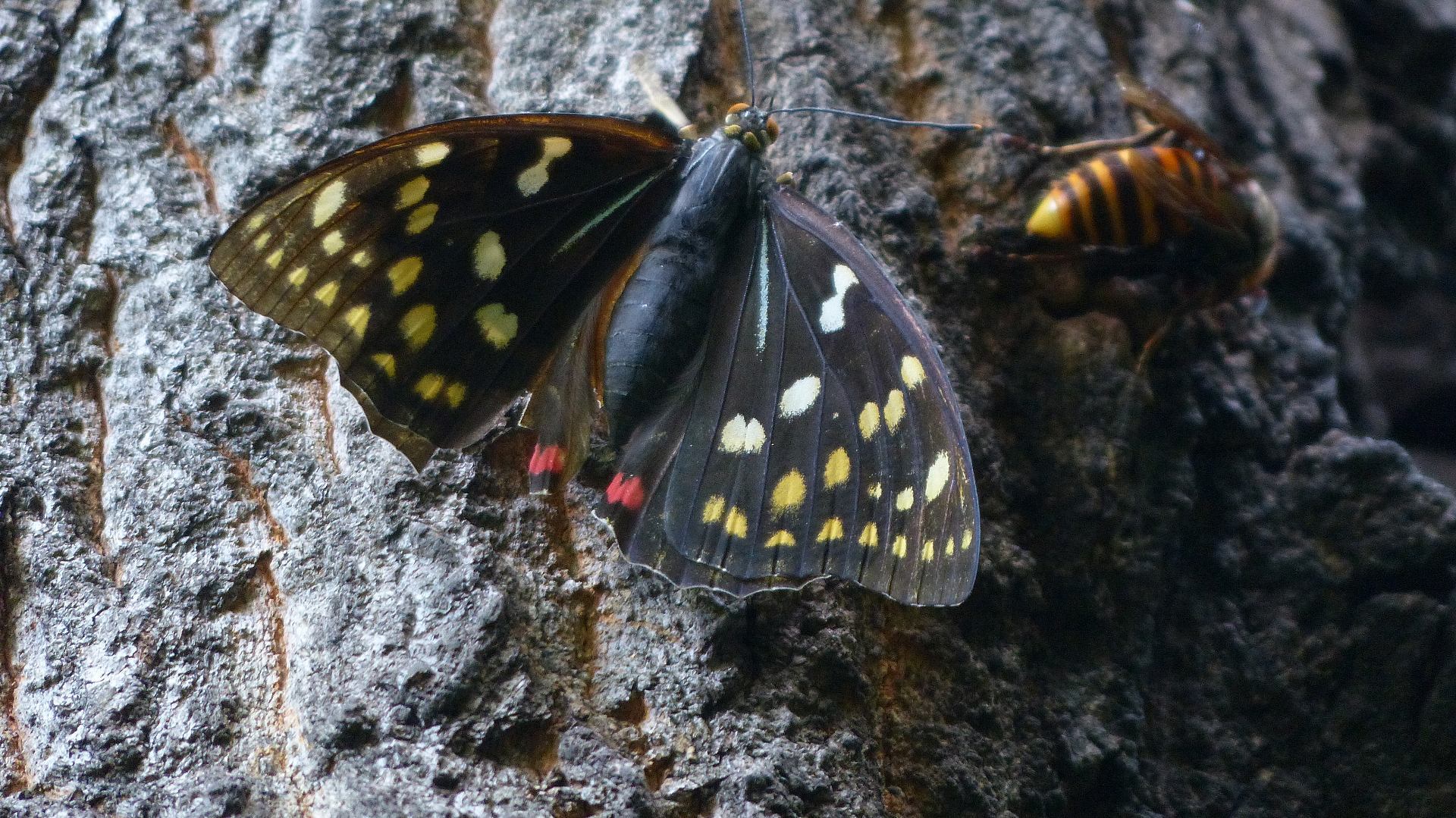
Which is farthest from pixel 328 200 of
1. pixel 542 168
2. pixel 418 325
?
pixel 542 168

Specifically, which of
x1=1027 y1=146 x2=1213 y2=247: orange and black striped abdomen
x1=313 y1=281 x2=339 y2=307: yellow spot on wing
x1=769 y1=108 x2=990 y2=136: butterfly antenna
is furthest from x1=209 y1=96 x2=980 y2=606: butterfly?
x1=1027 y1=146 x2=1213 y2=247: orange and black striped abdomen

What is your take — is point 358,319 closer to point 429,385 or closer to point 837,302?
point 429,385

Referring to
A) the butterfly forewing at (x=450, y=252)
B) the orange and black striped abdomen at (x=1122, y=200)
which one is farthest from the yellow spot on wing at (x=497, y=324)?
the orange and black striped abdomen at (x=1122, y=200)

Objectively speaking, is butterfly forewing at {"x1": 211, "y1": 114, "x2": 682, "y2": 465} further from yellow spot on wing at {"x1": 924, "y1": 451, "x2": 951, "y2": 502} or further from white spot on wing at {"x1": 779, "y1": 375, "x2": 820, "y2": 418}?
yellow spot on wing at {"x1": 924, "y1": 451, "x2": 951, "y2": 502}

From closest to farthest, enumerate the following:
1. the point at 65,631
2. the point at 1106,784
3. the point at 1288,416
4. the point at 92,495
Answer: the point at 65,631
the point at 92,495
the point at 1106,784
the point at 1288,416

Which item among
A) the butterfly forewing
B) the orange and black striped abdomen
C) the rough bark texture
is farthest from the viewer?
the orange and black striped abdomen

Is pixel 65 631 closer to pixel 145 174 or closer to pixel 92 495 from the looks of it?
pixel 92 495

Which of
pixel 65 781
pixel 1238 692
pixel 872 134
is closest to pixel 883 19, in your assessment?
pixel 872 134
